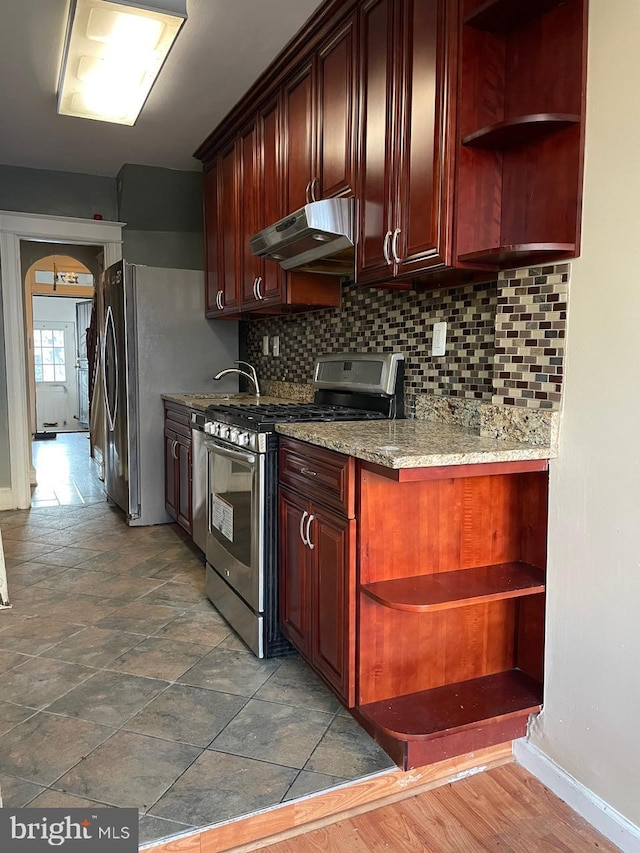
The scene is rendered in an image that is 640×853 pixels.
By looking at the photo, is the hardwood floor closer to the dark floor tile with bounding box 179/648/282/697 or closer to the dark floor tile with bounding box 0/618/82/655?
the dark floor tile with bounding box 179/648/282/697

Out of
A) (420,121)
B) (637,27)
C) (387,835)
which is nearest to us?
(637,27)

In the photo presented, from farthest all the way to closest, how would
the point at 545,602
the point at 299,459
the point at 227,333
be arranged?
the point at 227,333, the point at 299,459, the point at 545,602

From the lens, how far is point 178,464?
3.72 metres

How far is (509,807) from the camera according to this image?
63.8 inches

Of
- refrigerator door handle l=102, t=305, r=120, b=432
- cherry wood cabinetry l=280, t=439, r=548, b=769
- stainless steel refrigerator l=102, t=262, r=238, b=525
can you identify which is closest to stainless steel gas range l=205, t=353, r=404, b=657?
cherry wood cabinetry l=280, t=439, r=548, b=769

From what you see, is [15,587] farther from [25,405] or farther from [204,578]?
[25,405]

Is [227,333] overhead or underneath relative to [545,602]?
overhead

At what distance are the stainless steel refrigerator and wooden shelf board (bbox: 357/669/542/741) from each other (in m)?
2.65

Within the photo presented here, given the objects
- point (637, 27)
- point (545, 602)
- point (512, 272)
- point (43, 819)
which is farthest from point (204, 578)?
point (637, 27)

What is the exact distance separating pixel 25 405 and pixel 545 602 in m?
4.08

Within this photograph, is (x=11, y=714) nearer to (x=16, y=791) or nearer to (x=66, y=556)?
(x=16, y=791)

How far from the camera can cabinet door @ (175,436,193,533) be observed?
352 cm

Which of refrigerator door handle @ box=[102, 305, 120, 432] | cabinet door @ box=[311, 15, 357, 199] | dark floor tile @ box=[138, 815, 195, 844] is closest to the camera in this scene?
dark floor tile @ box=[138, 815, 195, 844]

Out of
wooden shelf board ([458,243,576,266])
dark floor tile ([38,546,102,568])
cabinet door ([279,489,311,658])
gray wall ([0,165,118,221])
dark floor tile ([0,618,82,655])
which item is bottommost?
dark floor tile ([0,618,82,655])
